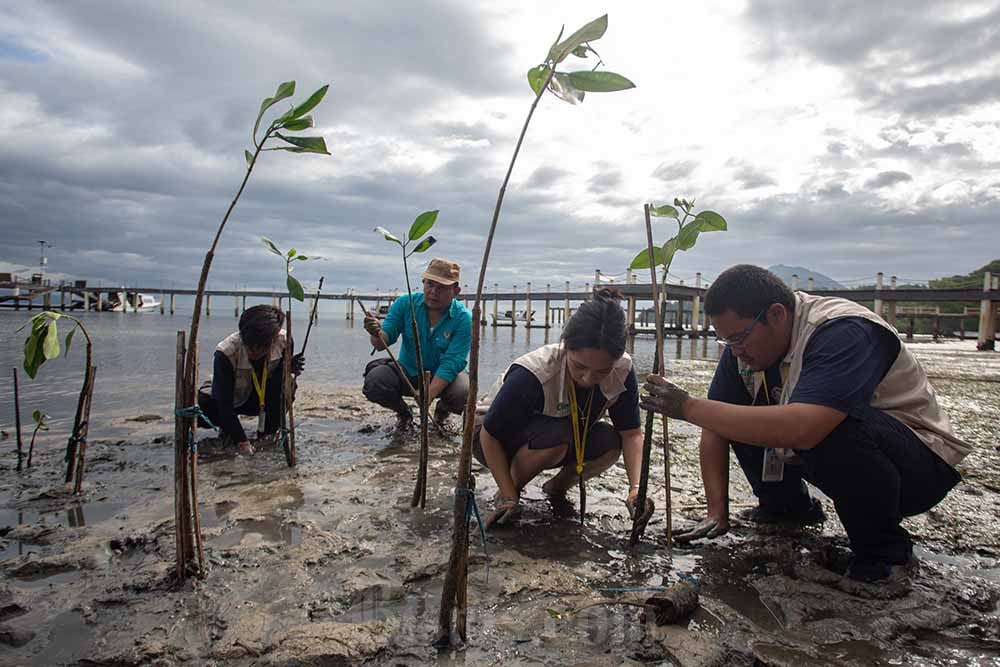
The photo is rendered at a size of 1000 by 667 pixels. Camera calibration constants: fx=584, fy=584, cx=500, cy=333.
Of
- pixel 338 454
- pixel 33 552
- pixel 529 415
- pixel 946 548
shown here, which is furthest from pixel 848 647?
pixel 338 454

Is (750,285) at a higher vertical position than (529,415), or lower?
higher

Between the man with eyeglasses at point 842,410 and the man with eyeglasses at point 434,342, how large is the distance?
2591mm

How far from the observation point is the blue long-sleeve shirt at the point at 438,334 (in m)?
4.76

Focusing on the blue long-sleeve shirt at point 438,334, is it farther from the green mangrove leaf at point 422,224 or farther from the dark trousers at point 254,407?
the green mangrove leaf at point 422,224

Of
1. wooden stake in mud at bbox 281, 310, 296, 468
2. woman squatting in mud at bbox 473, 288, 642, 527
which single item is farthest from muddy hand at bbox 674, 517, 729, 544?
wooden stake in mud at bbox 281, 310, 296, 468

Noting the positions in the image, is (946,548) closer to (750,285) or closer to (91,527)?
(750,285)

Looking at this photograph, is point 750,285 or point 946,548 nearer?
point 750,285

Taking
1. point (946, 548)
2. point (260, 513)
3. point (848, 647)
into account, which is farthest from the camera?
point (260, 513)

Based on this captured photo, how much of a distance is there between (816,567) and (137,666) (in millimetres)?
2375

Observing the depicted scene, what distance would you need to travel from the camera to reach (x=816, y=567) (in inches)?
91.5

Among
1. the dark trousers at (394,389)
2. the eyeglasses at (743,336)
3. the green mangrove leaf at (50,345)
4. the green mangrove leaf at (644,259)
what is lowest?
the dark trousers at (394,389)

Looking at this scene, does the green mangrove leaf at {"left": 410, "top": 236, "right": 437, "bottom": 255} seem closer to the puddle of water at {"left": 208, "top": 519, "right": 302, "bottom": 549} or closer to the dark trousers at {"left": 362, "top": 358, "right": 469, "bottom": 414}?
the puddle of water at {"left": 208, "top": 519, "right": 302, "bottom": 549}

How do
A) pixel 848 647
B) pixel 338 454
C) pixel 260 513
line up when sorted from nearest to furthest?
pixel 848 647
pixel 260 513
pixel 338 454

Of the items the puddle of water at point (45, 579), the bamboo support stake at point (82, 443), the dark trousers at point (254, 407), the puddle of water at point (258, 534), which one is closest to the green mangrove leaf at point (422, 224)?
the puddle of water at point (258, 534)
